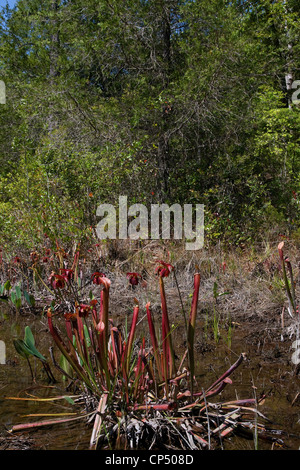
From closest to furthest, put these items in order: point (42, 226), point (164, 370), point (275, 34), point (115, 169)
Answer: point (164, 370), point (42, 226), point (115, 169), point (275, 34)

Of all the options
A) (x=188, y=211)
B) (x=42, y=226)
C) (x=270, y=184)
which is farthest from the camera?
(x=270, y=184)

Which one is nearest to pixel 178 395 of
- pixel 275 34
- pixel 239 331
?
pixel 239 331

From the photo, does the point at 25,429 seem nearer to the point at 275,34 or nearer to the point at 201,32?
the point at 201,32

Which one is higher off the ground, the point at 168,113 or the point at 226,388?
the point at 168,113

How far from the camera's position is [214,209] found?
7.70m

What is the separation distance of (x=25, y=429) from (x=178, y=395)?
781 mm

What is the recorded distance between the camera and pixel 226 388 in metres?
2.62

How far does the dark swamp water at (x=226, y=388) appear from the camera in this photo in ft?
6.61

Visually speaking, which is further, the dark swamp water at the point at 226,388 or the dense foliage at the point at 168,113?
the dense foliage at the point at 168,113

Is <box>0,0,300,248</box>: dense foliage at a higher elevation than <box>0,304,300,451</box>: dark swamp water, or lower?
higher

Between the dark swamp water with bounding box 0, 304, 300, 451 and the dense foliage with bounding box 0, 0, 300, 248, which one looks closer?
the dark swamp water with bounding box 0, 304, 300, 451

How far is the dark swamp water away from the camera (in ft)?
6.61

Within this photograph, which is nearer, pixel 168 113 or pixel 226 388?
pixel 226 388

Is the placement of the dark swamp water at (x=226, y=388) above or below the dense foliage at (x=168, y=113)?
below
